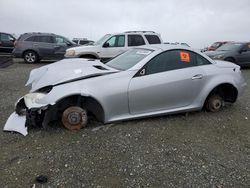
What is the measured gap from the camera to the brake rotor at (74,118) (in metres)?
4.27

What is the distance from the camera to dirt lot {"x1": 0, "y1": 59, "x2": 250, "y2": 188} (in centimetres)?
312

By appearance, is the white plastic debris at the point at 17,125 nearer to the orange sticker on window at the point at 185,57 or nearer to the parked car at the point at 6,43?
the orange sticker on window at the point at 185,57

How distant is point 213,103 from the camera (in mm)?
5395

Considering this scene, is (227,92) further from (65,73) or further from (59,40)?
(59,40)

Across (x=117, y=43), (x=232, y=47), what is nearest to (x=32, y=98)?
(x=117, y=43)

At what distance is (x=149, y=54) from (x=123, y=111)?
1.21 m

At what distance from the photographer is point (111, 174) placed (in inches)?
126

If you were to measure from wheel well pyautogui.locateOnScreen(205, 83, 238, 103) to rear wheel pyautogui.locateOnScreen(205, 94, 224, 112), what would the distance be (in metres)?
0.08

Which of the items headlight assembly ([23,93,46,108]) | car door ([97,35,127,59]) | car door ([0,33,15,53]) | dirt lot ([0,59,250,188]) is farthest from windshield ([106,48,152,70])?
car door ([0,33,15,53])

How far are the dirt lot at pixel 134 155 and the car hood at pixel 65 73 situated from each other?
0.79 metres

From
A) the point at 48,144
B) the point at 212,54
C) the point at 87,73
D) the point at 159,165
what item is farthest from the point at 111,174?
the point at 212,54

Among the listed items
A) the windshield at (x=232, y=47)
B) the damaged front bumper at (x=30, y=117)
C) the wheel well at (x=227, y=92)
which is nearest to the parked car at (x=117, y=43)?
the windshield at (x=232, y=47)

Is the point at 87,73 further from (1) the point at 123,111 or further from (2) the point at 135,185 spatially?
(2) the point at 135,185

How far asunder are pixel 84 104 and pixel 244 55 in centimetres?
1127
